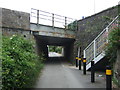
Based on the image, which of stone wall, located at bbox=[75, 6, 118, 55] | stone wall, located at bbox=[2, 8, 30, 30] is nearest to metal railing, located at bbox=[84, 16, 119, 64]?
stone wall, located at bbox=[75, 6, 118, 55]

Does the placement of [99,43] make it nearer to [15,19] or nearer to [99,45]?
[99,45]

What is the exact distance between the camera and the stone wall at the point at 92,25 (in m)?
7.62

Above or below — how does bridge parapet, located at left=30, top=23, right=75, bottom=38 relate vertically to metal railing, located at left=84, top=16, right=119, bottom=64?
above

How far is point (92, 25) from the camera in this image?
8.95 metres

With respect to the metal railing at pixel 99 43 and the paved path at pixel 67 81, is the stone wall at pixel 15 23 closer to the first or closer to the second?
the paved path at pixel 67 81

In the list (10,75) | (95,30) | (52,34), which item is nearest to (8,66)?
(10,75)

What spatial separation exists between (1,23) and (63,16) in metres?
5.52

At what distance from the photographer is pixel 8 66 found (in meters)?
2.87

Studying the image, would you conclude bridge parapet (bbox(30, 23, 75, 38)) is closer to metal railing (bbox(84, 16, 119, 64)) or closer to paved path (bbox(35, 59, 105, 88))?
metal railing (bbox(84, 16, 119, 64))

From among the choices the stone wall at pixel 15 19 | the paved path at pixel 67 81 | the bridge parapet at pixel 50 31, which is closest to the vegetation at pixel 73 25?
the bridge parapet at pixel 50 31

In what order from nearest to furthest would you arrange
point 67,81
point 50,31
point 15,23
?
point 67,81, point 15,23, point 50,31

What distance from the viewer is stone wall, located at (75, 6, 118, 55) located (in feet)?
25.0

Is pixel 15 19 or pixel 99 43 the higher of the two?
pixel 15 19

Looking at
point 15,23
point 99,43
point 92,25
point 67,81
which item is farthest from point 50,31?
point 67,81
